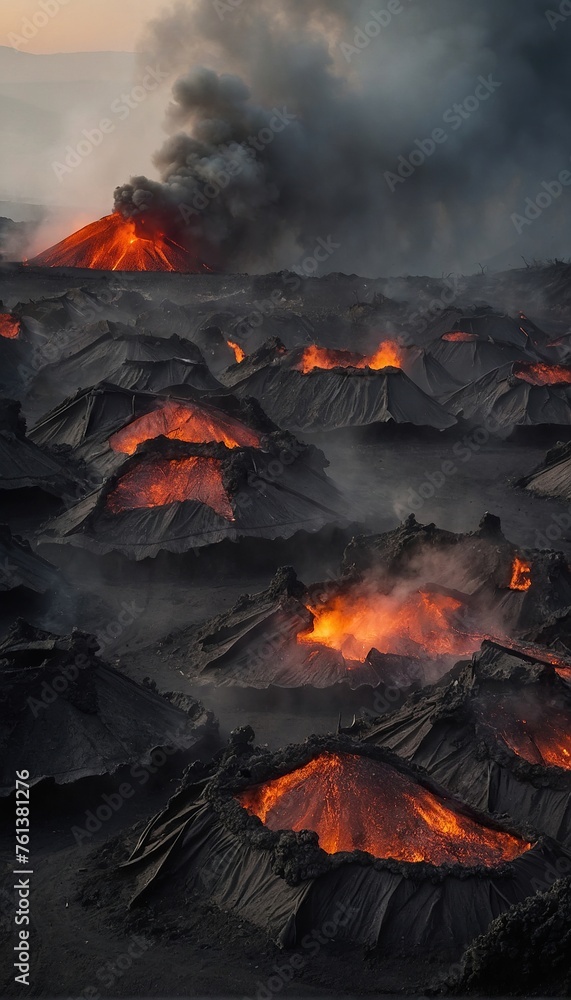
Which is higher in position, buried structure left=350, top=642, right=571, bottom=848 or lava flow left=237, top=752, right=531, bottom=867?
lava flow left=237, top=752, right=531, bottom=867

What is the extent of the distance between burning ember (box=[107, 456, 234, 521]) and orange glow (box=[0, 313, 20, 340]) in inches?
789

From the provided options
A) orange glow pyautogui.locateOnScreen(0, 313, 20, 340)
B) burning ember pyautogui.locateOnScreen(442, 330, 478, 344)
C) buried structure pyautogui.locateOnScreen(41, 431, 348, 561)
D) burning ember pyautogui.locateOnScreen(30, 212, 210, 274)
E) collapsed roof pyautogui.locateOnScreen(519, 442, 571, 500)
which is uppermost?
burning ember pyautogui.locateOnScreen(30, 212, 210, 274)

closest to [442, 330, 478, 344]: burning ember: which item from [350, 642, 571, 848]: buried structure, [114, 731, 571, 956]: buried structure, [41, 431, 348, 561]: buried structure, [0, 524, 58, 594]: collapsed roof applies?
[41, 431, 348, 561]: buried structure

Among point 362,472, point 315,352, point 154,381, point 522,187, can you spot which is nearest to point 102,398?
point 154,381

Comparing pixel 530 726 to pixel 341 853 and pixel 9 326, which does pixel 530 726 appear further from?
pixel 9 326

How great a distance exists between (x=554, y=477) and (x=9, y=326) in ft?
82.3

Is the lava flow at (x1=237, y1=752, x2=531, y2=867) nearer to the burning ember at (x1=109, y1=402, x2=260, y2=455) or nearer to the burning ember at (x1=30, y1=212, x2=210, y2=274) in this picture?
the burning ember at (x1=109, y1=402, x2=260, y2=455)

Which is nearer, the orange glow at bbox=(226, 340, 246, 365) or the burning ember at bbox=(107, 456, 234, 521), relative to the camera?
the burning ember at bbox=(107, 456, 234, 521)

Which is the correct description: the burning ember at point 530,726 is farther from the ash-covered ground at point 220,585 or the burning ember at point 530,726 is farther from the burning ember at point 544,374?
the burning ember at point 544,374

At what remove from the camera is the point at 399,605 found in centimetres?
1700

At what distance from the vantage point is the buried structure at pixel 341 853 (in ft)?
30.2

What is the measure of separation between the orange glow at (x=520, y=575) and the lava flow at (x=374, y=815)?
28.0 ft

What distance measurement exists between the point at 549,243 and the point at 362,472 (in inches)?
2520

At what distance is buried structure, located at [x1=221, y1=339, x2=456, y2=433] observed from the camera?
112 feet
